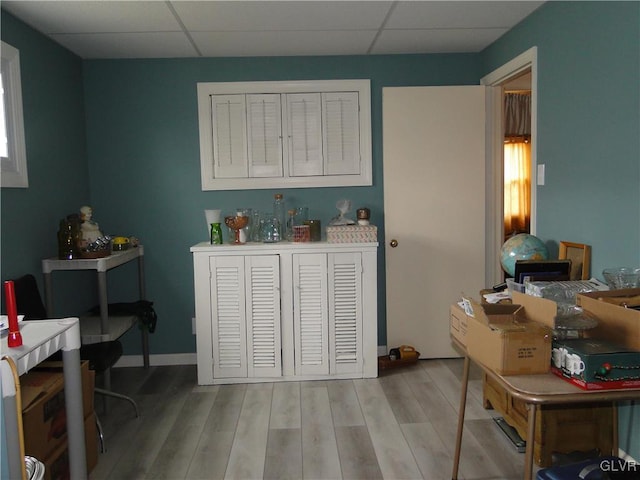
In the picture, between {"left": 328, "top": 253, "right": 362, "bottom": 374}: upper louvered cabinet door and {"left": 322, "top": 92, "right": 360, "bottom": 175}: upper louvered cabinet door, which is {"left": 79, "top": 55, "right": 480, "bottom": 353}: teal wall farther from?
{"left": 328, "top": 253, "right": 362, "bottom": 374}: upper louvered cabinet door

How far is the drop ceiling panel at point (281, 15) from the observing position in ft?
9.43

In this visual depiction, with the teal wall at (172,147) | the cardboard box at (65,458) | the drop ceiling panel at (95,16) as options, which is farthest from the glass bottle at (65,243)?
the drop ceiling panel at (95,16)

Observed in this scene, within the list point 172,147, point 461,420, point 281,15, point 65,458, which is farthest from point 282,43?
point 65,458

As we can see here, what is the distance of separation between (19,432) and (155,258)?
8.20 ft

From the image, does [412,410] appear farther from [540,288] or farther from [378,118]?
[378,118]

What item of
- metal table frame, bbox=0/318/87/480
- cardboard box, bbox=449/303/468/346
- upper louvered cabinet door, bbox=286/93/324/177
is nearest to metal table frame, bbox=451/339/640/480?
cardboard box, bbox=449/303/468/346

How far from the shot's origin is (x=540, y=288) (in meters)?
2.25

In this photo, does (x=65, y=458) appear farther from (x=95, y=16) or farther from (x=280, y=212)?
(x=95, y=16)

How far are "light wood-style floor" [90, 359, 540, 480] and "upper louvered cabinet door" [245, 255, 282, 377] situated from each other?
0.15 m

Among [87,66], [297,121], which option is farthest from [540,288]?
[87,66]

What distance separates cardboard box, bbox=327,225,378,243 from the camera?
362 centimetres

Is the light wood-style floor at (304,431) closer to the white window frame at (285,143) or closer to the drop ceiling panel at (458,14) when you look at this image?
the white window frame at (285,143)

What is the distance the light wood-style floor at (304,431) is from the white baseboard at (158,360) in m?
0.28

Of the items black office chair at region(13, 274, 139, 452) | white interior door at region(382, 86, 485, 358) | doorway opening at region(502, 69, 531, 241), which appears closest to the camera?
black office chair at region(13, 274, 139, 452)
